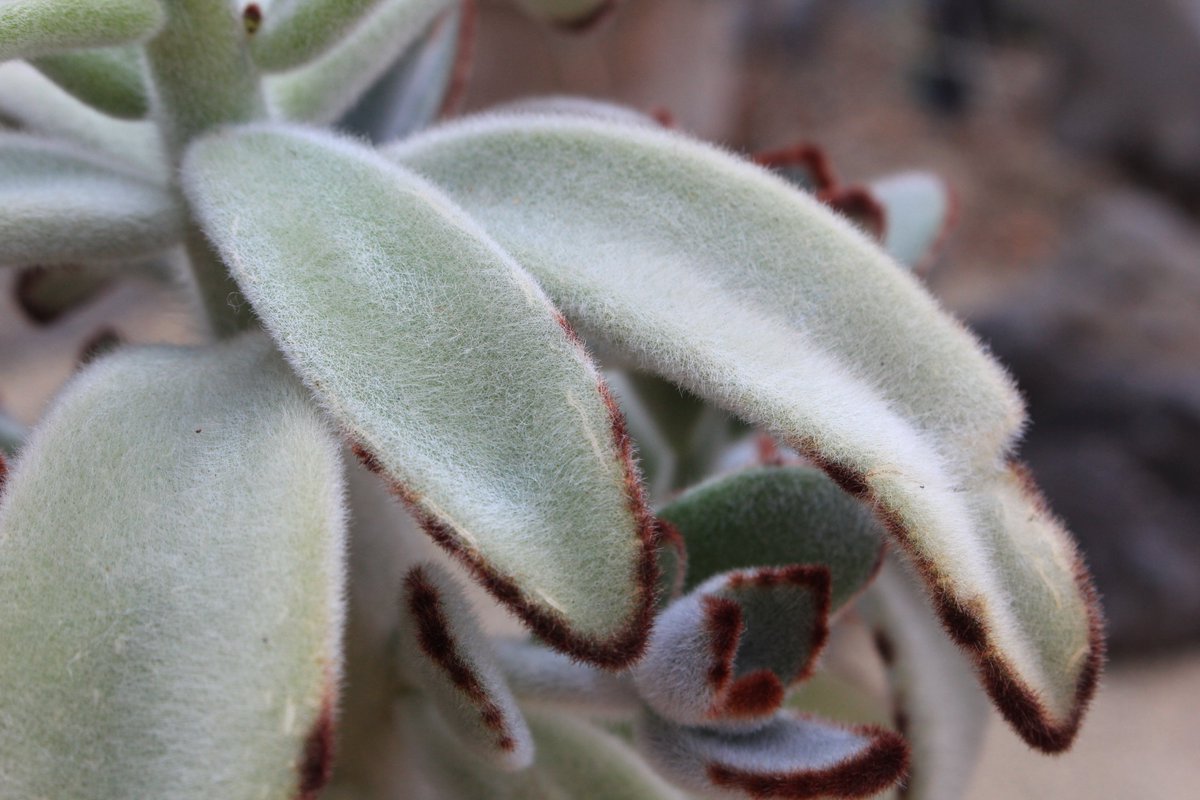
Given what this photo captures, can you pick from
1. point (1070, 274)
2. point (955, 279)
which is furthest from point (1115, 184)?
point (1070, 274)

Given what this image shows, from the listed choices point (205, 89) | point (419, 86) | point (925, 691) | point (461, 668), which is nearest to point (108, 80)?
point (205, 89)

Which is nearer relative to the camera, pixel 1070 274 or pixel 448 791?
pixel 448 791

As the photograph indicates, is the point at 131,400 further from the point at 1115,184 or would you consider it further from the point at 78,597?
the point at 1115,184

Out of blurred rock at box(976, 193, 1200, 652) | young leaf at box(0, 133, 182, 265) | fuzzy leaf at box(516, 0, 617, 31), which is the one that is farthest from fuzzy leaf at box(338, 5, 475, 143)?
blurred rock at box(976, 193, 1200, 652)

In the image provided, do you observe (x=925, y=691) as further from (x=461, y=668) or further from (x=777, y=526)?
(x=461, y=668)

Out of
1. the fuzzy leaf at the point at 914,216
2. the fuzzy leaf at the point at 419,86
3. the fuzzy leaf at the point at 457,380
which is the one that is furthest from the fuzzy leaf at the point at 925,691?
→ the fuzzy leaf at the point at 419,86

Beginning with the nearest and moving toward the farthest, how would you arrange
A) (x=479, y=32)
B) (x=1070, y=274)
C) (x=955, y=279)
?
1. (x=479, y=32)
2. (x=1070, y=274)
3. (x=955, y=279)
